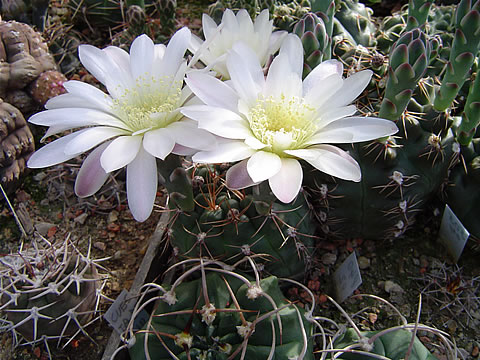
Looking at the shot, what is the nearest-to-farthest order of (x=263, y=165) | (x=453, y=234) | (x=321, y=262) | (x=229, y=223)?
(x=263, y=165), (x=229, y=223), (x=453, y=234), (x=321, y=262)

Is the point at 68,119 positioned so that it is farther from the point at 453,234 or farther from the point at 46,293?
the point at 453,234

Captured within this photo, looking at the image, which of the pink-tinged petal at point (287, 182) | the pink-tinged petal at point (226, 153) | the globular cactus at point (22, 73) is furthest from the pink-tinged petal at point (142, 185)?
the globular cactus at point (22, 73)

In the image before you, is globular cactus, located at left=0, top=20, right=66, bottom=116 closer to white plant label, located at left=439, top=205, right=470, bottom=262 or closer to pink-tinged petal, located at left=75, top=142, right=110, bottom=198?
pink-tinged petal, located at left=75, top=142, right=110, bottom=198

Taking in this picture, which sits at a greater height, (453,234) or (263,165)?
(263,165)

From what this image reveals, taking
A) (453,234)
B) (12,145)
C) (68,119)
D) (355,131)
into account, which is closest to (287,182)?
(355,131)

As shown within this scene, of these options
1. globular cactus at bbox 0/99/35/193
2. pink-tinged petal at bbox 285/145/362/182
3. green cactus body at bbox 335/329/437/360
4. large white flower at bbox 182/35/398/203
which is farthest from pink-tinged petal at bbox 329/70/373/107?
globular cactus at bbox 0/99/35/193

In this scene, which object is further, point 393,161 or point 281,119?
point 393,161
